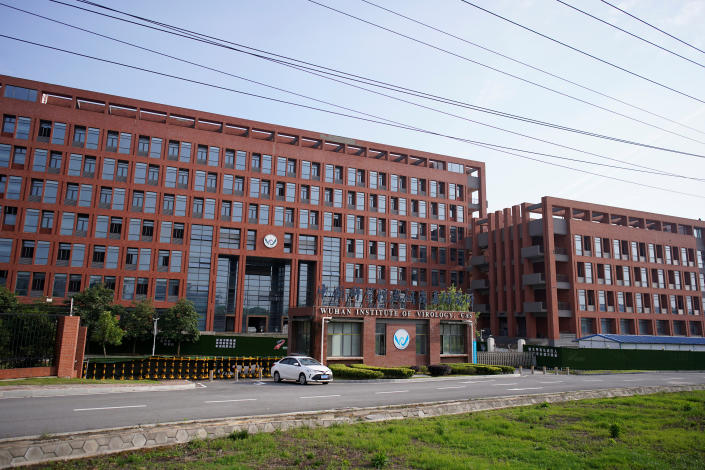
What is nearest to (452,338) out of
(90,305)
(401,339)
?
(401,339)

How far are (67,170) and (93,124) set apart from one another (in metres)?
6.06

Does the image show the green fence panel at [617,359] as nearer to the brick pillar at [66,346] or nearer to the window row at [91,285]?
the brick pillar at [66,346]

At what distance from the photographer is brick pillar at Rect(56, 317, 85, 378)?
73.6 ft

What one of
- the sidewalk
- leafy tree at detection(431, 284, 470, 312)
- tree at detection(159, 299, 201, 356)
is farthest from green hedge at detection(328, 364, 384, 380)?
leafy tree at detection(431, 284, 470, 312)

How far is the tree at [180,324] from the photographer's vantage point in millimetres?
50562

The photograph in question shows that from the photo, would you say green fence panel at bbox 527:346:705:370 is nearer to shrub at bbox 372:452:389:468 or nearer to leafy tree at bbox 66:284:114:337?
shrub at bbox 372:452:389:468

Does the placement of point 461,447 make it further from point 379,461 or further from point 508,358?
point 508,358

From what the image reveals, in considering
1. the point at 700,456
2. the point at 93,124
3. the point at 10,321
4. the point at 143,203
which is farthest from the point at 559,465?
Answer: the point at 93,124

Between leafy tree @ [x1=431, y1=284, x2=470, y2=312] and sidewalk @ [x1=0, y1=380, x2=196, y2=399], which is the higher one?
leafy tree @ [x1=431, y1=284, x2=470, y2=312]

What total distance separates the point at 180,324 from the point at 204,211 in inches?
581

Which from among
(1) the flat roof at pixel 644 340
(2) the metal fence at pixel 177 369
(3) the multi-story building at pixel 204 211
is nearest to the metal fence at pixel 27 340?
(2) the metal fence at pixel 177 369

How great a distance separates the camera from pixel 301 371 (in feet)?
84.4

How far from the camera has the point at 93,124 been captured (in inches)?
2215

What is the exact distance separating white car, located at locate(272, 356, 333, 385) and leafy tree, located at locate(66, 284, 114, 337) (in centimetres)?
2741
